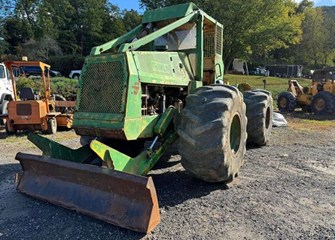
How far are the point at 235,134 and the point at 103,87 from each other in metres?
2.23

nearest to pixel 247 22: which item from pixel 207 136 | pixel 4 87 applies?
pixel 4 87

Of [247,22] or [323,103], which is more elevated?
[247,22]

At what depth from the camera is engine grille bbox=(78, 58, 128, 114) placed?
4172mm

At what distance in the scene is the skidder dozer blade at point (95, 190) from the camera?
11.6 ft

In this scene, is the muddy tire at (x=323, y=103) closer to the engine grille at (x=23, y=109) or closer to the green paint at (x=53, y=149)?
the engine grille at (x=23, y=109)

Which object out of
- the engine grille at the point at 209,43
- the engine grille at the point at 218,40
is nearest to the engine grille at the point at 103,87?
the engine grille at the point at 209,43

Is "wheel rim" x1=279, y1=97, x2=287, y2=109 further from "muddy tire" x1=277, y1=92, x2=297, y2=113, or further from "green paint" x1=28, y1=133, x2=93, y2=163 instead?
"green paint" x1=28, y1=133, x2=93, y2=163

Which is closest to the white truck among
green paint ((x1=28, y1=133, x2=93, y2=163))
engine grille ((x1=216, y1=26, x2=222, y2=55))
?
green paint ((x1=28, y1=133, x2=93, y2=163))

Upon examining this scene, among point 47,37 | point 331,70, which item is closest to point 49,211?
point 331,70

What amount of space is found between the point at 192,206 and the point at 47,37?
43.0 meters

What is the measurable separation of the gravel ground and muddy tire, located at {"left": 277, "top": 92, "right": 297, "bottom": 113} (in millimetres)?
10618

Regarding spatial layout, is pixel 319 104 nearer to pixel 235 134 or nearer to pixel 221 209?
pixel 235 134

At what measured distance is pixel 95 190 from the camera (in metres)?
3.96

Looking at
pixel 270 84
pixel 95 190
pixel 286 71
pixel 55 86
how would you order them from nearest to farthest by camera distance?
pixel 95 190 → pixel 55 86 → pixel 270 84 → pixel 286 71
